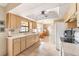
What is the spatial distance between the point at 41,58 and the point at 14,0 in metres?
1.10

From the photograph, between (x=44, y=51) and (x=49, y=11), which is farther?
(x=44, y=51)

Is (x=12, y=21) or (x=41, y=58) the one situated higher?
(x=12, y=21)

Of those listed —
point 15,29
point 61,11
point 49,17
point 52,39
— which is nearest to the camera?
point 61,11

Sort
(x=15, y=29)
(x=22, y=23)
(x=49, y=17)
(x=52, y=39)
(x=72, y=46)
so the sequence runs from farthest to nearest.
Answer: (x=52, y=39)
(x=15, y=29)
(x=22, y=23)
(x=49, y=17)
(x=72, y=46)

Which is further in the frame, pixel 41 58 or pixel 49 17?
pixel 49 17

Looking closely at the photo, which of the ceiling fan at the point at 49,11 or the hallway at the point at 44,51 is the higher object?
the ceiling fan at the point at 49,11

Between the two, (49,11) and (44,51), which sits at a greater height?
(49,11)

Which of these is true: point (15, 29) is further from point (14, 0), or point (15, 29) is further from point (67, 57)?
point (67, 57)

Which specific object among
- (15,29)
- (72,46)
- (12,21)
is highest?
(12,21)

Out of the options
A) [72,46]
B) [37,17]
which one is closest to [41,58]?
[72,46]

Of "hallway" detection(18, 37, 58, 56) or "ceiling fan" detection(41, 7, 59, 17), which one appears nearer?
"ceiling fan" detection(41, 7, 59, 17)

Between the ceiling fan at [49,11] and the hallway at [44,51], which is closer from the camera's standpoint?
the ceiling fan at [49,11]

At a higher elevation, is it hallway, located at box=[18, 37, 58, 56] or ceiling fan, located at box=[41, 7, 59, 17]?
ceiling fan, located at box=[41, 7, 59, 17]

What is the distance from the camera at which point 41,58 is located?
186 cm
